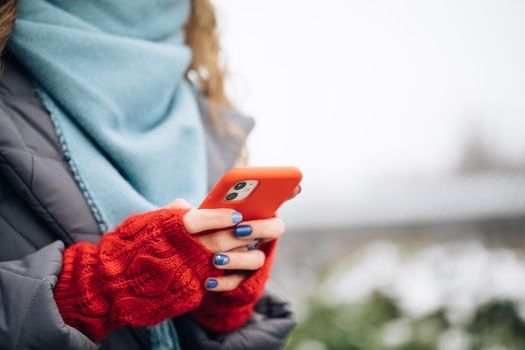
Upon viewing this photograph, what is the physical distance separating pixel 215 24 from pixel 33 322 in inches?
48.3

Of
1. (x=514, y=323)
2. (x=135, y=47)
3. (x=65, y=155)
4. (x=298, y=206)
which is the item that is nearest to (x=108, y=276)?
(x=65, y=155)

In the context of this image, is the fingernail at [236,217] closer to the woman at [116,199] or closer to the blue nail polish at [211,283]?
the woman at [116,199]

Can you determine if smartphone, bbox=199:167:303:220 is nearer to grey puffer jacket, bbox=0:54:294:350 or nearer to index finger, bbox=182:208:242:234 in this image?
index finger, bbox=182:208:242:234

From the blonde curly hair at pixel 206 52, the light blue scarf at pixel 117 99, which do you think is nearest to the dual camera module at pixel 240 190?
the light blue scarf at pixel 117 99

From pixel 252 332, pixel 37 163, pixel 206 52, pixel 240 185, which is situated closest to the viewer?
pixel 240 185

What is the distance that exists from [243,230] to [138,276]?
0.70ft

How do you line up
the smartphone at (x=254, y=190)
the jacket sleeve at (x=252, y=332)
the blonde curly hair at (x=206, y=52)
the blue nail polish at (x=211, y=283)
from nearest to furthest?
the smartphone at (x=254, y=190), the blue nail polish at (x=211, y=283), the jacket sleeve at (x=252, y=332), the blonde curly hair at (x=206, y=52)

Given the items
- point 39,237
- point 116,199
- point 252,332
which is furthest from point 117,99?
point 252,332

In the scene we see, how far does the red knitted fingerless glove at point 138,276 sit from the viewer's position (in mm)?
903

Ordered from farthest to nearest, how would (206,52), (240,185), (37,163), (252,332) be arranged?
1. (206,52)
2. (252,332)
3. (37,163)
4. (240,185)

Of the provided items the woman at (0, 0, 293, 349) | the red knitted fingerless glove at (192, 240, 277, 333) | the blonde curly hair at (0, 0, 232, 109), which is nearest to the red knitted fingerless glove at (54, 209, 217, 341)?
the woman at (0, 0, 293, 349)

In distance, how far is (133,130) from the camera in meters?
1.28

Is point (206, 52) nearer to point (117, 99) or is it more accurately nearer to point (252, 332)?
point (117, 99)

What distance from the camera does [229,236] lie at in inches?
37.1
